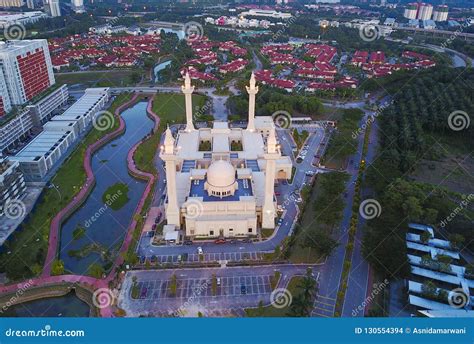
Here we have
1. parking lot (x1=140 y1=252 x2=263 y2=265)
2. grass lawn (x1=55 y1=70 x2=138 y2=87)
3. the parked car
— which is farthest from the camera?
grass lawn (x1=55 y1=70 x2=138 y2=87)

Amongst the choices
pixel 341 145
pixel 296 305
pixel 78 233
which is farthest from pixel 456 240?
pixel 78 233

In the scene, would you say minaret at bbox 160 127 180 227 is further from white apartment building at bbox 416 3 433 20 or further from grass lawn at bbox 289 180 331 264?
white apartment building at bbox 416 3 433 20

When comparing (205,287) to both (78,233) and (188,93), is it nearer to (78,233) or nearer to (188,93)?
(78,233)

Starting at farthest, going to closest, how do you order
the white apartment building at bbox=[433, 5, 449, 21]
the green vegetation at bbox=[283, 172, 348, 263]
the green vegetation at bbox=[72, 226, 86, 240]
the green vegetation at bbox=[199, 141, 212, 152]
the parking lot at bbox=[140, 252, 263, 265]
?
1. the white apartment building at bbox=[433, 5, 449, 21]
2. the green vegetation at bbox=[199, 141, 212, 152]
3. the green vegetation at bbox=[72, 226, 86, 240]
4. the parking lot at bbox=[140, 252, 263, 265]
5. the green vegetation at bbox=[283, 172, 348, 263]

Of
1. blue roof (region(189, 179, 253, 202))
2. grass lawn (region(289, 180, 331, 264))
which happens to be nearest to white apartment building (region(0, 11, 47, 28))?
blue roof (region(189, 179, 253, 202))

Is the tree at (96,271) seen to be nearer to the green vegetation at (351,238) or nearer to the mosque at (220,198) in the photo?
the mosque at (220,198)

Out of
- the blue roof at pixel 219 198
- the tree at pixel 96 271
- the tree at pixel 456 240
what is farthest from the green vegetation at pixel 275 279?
the tree at pixel 456 240
